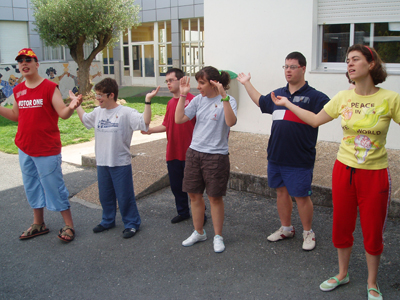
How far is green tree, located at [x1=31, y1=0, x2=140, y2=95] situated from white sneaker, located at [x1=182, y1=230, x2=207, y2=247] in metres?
13.3

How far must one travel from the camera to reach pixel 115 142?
4.07 metres

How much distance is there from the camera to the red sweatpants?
9.11 feet

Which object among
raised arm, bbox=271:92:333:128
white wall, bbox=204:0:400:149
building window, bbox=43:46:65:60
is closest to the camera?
raised arm, bbox=271:92:333:128

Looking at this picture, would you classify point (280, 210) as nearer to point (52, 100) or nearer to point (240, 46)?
point (52, 100)

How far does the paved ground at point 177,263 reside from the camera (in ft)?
10.2

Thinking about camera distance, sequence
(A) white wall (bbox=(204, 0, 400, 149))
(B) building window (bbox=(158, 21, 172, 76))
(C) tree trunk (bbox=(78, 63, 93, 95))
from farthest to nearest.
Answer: (B) building window (bbox=(158, 21, 172, 76)) → (C) tree trunk (bbox=(78, 63, 93, 95)) → (A) white wall (bbox=(204, 0, 400, 149))

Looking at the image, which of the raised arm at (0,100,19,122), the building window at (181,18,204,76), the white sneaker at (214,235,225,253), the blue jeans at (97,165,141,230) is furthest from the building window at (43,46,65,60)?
the white sneaker at (214,235,225,253)

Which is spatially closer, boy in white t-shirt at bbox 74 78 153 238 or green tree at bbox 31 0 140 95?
boy in white t-shirt at bbox 74 78 153 238

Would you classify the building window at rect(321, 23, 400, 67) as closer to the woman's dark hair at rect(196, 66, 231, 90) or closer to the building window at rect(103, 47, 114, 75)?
the woman's dark hair at rect(196, 66, 231, 90)

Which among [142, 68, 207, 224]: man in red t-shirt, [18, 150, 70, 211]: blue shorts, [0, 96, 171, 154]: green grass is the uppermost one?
[142, 68, 207, 224]: man in red t-shirt

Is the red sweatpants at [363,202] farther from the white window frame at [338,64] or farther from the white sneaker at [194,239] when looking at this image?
the white window frame at [338,64]

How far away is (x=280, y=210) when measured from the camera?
12.8 feet

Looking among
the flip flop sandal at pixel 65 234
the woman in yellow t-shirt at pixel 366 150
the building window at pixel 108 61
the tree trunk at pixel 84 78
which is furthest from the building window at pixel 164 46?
the woman in yellow t-shirt at pixel 366 150

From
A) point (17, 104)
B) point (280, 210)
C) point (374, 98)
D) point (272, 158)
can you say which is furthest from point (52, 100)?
point (374, 98)
